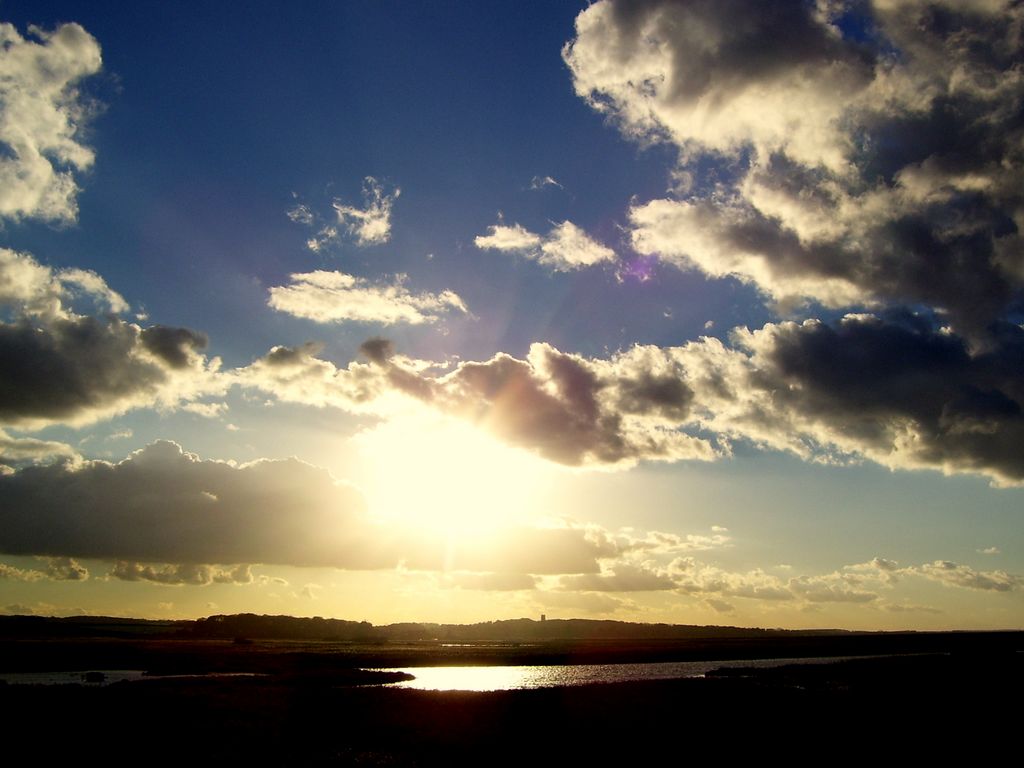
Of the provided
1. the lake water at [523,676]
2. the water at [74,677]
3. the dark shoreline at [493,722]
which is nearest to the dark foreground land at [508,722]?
the dark shoreline at [493,722]

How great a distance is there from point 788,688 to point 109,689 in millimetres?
65653

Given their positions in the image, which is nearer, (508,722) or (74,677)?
(508,722)

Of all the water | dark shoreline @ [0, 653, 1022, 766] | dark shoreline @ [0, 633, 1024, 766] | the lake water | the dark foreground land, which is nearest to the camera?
the dark foreground land

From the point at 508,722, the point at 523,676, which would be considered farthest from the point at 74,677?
the point at 508,722

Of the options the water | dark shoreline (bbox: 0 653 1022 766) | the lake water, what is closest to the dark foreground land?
dark shoreline (bbox: 0 653 1022 766)

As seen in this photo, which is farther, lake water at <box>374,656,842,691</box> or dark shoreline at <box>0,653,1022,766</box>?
lake water at <box>374,656,842,691</box>

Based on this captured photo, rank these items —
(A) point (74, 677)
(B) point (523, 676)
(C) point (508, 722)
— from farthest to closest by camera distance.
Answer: (B) point (523, 676) < (A) point (74, 677) < (C) point (508, 722)

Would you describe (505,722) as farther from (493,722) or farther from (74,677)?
(74,677)

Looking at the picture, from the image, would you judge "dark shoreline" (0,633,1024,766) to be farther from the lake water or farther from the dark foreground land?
the lake water

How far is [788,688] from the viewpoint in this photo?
236 feet

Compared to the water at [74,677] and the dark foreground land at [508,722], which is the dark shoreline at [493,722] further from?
the water at [74,677]

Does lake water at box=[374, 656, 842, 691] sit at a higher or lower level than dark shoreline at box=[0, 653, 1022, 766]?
lower

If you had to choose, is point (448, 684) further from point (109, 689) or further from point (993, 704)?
point (993, 704)

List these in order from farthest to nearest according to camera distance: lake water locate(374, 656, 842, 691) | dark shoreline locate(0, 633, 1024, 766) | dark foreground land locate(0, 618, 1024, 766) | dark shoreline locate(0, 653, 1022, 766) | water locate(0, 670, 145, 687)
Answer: lake water locate(374, 656, 842, 691) → water locate(0, 670, 145, 687) → dark shoreline locate(0, 653, 1022, 766) → dark shoreline locate(0, 633, 1024, 766) → dark foreground land locate(0, 618, 1024, 766)
